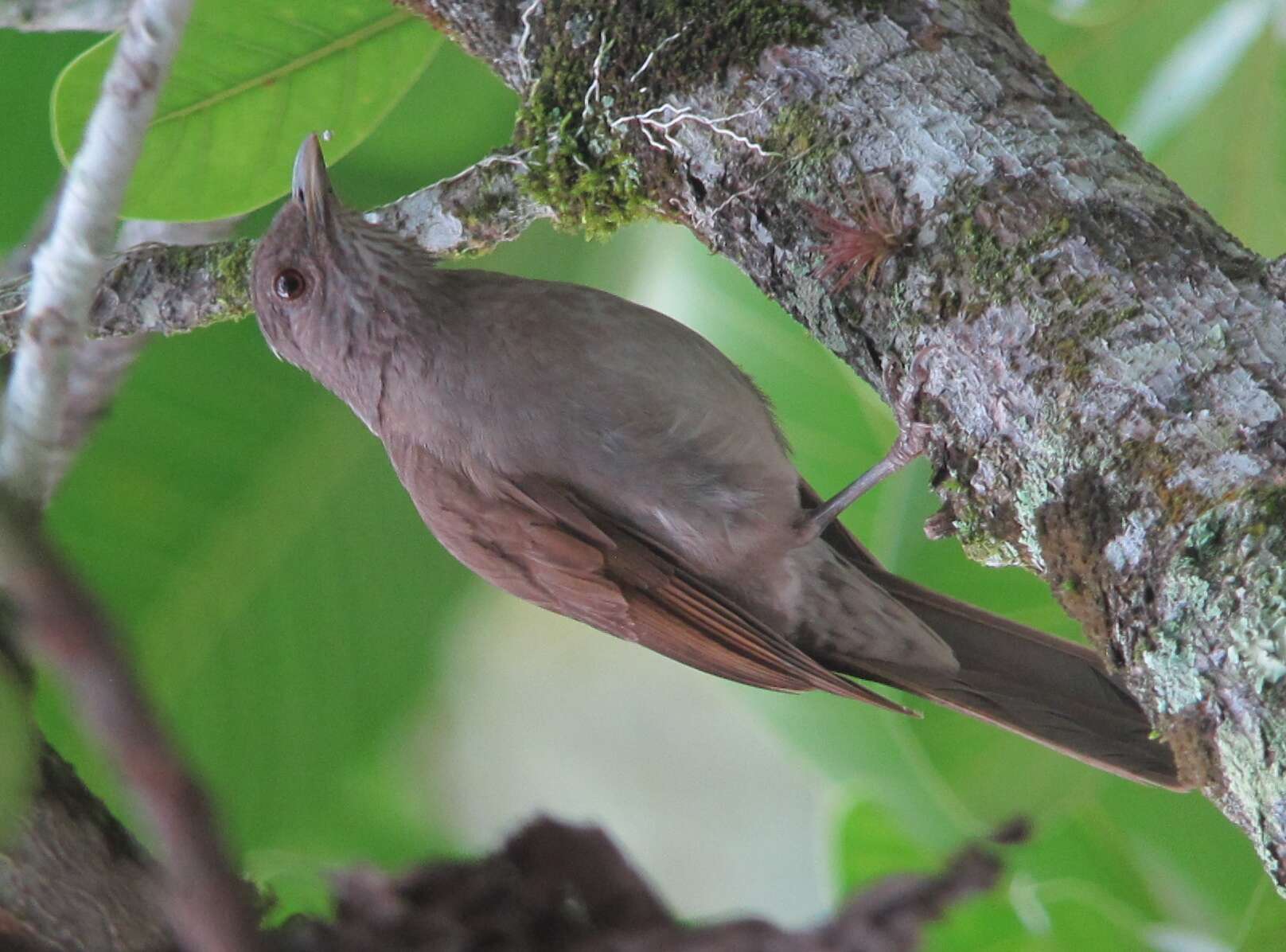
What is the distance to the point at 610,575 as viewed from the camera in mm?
2600

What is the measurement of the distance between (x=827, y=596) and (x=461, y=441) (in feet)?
2.87

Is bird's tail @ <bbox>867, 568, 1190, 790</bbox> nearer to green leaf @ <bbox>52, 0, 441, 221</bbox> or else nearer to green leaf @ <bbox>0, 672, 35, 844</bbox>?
green leaf @ <bbox>52, 0, 441, 221</bbox>

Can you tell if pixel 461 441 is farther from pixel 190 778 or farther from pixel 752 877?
pixel 752 877

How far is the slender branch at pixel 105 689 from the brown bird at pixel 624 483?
204 centimetres

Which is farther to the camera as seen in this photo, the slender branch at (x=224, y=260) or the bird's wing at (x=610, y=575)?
the bird's wing at (x=610, y=575)

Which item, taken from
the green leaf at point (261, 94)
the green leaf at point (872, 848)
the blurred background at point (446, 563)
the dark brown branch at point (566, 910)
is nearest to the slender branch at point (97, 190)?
the dark brown branch at point (566, 910)

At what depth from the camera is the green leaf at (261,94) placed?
2.64 metres

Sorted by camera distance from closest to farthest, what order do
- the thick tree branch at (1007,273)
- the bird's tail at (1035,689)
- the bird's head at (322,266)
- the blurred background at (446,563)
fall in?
the thick tree branch at (1007,273), the bird's tail at (1035,689), the bird's head at (322,266), the blurred background at (446,563)

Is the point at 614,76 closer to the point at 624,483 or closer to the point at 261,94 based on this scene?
the point at 624,483

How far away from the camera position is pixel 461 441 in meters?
2.69

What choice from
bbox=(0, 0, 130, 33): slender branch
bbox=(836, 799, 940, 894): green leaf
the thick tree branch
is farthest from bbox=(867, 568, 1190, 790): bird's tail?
bbox=(0, 0, 130, 33): slender branch

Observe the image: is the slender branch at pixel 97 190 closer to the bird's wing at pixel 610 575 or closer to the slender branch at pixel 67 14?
the slender branch at pixel 67 14

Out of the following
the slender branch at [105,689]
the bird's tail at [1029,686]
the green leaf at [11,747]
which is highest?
the slender branch at [105,689]

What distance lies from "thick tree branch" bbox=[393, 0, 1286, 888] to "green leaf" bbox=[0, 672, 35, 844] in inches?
42.3
